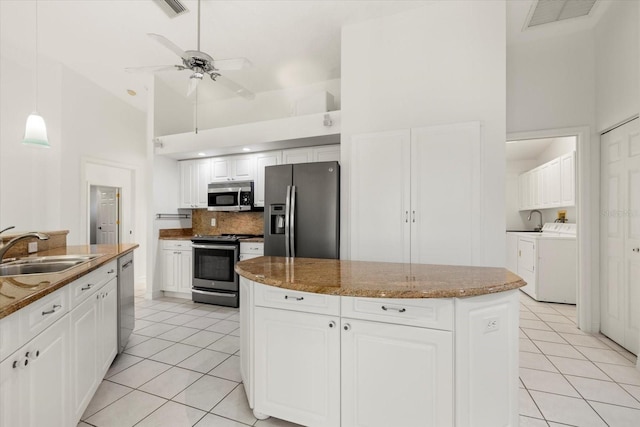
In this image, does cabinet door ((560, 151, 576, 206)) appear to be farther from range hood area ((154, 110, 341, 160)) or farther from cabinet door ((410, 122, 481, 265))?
range hood area ((154, 110, 341, 160))

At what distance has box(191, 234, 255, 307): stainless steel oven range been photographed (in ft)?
13.6

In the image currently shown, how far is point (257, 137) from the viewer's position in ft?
13.3

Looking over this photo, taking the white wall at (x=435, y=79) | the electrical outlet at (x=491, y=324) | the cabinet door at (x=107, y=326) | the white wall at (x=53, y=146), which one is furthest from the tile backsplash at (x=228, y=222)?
the electrical outlet at (x=491, y=324)

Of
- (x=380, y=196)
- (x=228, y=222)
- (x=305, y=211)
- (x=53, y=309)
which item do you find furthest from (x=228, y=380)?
(x=228, y=222)

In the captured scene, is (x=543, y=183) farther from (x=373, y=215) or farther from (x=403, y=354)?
(x=403, y=354)

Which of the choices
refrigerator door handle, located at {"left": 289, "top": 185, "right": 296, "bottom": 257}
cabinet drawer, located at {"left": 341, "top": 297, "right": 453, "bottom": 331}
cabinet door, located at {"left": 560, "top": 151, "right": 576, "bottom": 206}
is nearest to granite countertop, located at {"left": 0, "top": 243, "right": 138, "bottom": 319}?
cabinet drawer, located at {"left": 341, "top": 297, "right": 453, "bottom": 331}

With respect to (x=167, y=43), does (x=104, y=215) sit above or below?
below

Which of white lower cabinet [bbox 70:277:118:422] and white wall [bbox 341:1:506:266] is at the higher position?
white wall [bbox 341:1:506:266]

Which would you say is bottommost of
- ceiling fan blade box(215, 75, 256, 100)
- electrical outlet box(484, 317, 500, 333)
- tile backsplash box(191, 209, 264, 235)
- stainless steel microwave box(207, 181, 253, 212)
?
electrical outlet box(484, 317, 500, 333)

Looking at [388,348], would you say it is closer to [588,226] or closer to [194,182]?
[588,226]

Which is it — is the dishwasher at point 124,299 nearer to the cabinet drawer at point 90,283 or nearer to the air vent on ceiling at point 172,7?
the cabinet drawer at point 90,283

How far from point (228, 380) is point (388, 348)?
1.42m

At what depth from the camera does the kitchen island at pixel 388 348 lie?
1.41 meters

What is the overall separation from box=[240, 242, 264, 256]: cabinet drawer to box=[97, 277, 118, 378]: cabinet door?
1.81 meters
